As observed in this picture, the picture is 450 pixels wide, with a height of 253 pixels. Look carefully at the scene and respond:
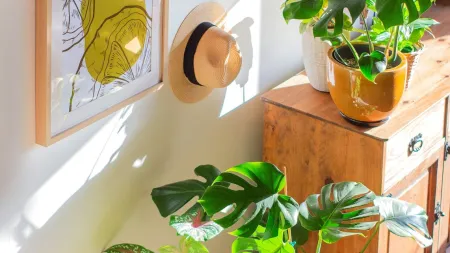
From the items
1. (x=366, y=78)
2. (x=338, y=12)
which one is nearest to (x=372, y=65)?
(x=366, y=78)

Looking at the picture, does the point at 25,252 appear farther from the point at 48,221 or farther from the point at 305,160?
the point at 305,160

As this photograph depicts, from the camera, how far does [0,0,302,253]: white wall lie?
4.47ft

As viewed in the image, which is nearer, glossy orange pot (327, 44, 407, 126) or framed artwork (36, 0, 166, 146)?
framed artwork (36, 0, 166, 146)

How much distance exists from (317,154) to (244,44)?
1.24ft

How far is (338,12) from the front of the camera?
1.57 m

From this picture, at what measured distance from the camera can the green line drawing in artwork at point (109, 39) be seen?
55.6 inches

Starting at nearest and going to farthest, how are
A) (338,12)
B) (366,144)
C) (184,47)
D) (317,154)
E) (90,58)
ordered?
(90,58), (338,12), (184,47), (366,144), (317,154)

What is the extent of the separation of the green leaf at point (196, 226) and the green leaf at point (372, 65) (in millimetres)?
503

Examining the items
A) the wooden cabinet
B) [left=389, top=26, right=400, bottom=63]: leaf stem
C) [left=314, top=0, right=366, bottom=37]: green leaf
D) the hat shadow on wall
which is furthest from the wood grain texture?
[left=314, top=0, right=366, bottom=37]: green leaf

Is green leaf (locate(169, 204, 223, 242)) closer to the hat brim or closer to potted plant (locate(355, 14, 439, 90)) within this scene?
the hat brim

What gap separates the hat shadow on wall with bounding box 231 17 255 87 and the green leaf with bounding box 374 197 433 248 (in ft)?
1.96

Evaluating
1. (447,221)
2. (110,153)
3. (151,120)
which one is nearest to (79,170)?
(110,153)

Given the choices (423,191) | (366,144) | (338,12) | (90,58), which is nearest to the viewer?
(90,58)

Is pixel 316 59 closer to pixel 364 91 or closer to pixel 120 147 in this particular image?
pixel 364 91
